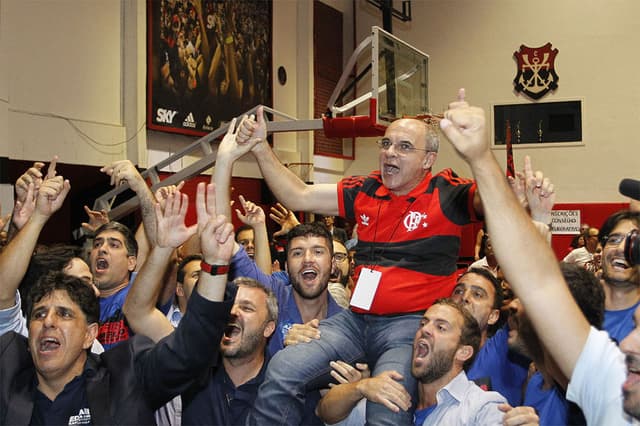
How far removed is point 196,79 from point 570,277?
8.78 meters

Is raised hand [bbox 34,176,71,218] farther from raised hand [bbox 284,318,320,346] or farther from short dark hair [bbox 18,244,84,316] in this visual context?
raised hand [bbox 284,318,320,346]

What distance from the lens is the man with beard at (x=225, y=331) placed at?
258 centimetres

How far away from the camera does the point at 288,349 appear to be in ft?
9.78

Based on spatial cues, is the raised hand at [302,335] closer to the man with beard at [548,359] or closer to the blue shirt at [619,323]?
the man with beard at [548,359]

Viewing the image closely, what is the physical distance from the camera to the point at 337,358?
303 centimetres

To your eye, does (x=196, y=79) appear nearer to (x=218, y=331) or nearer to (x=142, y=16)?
(x=142, y=16)

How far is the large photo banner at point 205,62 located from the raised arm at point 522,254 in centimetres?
860

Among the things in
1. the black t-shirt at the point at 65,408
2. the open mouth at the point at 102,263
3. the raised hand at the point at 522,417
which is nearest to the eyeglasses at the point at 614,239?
the raised hand at the point at 522,417

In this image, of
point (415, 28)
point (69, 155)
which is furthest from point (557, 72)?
point (69, 155)

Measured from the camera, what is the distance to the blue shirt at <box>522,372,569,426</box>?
263 centimetres

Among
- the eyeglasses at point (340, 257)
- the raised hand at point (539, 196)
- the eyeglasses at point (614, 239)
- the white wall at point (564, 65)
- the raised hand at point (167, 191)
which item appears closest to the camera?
the raised hand at point (539, 196)

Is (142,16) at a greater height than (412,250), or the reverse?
(142,16)

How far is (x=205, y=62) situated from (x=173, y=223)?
8.72m

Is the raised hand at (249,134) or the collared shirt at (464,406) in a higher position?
the raised hand at (249,134)
